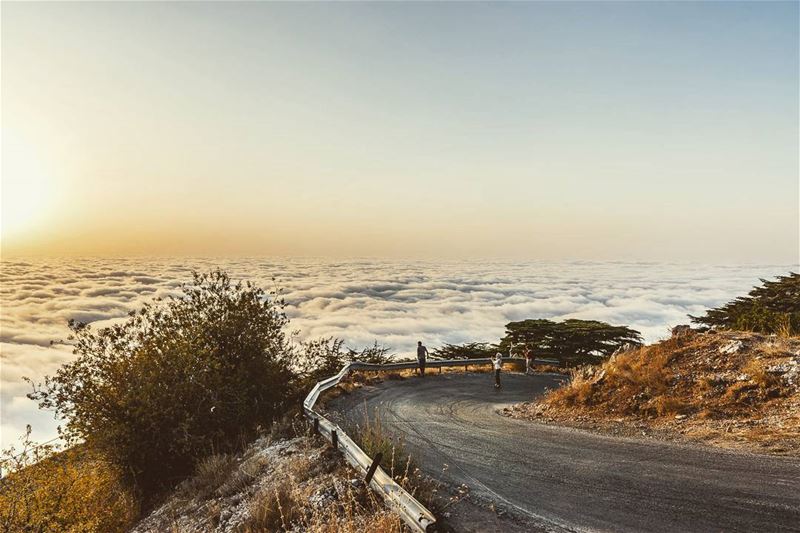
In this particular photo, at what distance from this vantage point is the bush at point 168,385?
40.6 feet

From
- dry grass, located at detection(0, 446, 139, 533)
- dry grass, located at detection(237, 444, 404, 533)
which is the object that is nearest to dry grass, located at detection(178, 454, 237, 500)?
dry grass, located at detection(0, 446, 139, 533)

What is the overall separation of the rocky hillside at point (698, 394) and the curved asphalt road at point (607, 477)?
1.41 metres

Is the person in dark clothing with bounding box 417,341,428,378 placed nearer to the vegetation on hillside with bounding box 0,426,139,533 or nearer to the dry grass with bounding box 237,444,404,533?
the vegetation on hillside with bounding box 0,426,139,533

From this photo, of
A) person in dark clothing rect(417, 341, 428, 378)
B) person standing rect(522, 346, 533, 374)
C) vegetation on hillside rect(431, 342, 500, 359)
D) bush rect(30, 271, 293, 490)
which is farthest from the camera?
vegetation on hillside rect(431, 342, 500, 359)

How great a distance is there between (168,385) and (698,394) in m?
14.5

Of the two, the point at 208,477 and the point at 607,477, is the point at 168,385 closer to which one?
the point at 208,477

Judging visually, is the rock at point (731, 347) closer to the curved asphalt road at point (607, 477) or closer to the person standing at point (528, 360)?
the curved asphalt road at point (607, 477)

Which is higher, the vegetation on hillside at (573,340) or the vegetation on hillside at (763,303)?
the vegetation on hillside at (763,303)

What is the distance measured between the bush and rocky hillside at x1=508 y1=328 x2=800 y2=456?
9.16 metres

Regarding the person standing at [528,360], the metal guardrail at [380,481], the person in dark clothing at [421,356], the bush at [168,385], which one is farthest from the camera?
the person standing at [528,360]

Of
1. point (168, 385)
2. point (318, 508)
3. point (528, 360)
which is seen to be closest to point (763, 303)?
point (528, 360)

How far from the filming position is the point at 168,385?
42.6ft

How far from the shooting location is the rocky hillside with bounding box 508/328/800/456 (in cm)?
1064

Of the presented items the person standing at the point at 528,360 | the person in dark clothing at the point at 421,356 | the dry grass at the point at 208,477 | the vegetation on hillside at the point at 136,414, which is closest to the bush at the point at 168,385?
the vegetation on hillside at the point at 136,414
